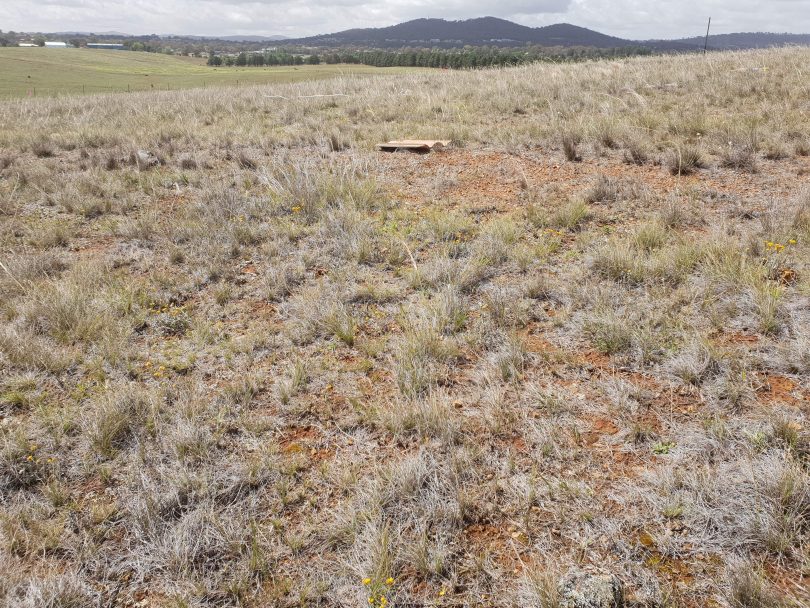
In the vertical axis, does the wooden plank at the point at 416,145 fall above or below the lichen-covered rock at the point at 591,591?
above

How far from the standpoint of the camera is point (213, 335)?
13.9ft

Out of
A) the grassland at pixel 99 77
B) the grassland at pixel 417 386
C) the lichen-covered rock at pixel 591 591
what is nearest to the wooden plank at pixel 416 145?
the grassland at pixel 417 386

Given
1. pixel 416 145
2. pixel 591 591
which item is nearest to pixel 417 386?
pixel 591 591

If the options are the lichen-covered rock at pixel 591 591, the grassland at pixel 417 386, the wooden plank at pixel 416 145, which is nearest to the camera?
the lichen-covered rock at pixel 591 591

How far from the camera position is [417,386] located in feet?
11.1

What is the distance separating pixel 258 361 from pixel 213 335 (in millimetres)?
669

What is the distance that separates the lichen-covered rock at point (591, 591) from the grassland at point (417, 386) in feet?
0.15

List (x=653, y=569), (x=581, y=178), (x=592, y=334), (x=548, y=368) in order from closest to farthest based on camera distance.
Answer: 1. (x=653, y=569)
2. (x=548, y=368)
3. (x=592, y=334)
4. (x=581, y=178)

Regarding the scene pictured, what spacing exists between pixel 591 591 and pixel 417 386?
1.70 metres

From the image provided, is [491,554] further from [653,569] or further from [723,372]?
[723,372]

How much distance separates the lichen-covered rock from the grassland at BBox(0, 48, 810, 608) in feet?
0.15

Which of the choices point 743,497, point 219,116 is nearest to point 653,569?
point 743,497

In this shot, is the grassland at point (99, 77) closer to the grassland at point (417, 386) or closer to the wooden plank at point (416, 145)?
the wooden plank at point (416, 145)

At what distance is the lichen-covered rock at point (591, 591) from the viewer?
192cm
